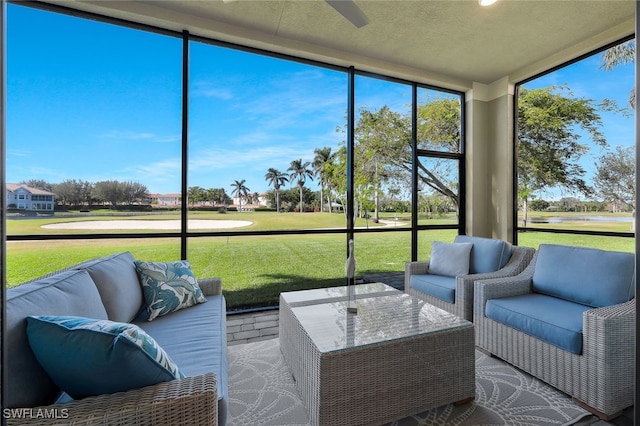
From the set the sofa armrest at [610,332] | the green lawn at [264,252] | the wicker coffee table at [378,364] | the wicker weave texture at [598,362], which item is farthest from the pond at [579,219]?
the wicker coffee table at [378,364]

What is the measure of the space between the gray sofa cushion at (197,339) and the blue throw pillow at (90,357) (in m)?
0.35

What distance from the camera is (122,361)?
37.4 inches

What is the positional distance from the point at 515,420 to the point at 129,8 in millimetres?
4212

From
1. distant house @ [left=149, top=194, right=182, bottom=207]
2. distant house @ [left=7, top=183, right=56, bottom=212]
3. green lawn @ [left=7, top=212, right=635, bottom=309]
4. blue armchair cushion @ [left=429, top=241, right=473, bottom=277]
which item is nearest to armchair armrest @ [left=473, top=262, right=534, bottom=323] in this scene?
blue armchair cushion @ [left=429, top=241, right=473, bottom=277]

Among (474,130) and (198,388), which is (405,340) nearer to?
(198,388)

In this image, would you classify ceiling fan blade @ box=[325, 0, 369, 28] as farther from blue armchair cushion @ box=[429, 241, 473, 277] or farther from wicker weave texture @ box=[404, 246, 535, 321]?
blue armchair cushion @ box=[429, 241, 473, 277]

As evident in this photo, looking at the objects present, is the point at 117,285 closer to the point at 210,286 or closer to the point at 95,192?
the point at 210,286

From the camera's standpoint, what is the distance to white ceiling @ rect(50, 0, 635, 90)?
267 cm

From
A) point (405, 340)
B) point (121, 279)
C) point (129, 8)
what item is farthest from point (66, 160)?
point (405, 340)

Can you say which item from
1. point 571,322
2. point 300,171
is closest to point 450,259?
point 571,322

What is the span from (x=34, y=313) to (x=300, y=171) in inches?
111

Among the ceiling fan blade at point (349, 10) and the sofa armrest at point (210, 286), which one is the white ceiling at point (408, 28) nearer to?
the ceiling fan blade at point (349, 10)

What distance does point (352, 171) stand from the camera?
12.1 feet

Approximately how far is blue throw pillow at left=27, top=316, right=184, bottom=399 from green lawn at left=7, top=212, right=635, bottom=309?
2.11 meters
